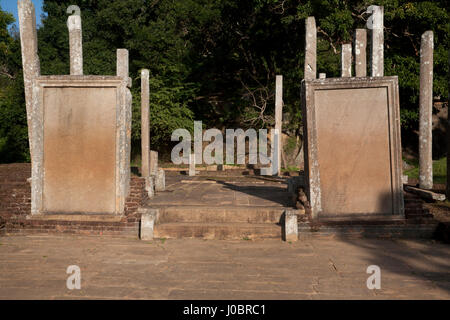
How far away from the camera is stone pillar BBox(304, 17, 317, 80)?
20.2 ft

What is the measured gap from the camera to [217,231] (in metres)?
5.80

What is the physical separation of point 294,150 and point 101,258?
1648cm

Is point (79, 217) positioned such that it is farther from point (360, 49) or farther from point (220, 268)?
point (360, 49)

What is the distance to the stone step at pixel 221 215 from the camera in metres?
6.11

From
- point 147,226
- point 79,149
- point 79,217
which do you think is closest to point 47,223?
point 79,217

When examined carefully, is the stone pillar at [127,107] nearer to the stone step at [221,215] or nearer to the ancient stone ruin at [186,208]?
the ancient stone ruin at [186,208]

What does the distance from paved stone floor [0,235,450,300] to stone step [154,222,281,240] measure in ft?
0.66

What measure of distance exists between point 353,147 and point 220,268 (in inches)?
115

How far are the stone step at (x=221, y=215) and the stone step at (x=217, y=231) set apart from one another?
0.82 ft

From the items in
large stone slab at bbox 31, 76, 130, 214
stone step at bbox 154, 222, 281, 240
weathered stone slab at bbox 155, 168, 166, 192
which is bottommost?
stone step at bbox 154, 222, 281, 240

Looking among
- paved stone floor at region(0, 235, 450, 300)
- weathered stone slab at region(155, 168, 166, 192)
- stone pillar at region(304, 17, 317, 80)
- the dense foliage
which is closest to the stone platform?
paved stone floor at region(0, 235, 450, 300)

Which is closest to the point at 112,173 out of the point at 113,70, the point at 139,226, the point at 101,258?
the point at 139,226

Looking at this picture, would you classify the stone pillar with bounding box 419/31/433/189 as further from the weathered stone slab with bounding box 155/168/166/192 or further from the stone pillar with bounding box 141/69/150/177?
the stone pillar with bounding box 141/69/150/177

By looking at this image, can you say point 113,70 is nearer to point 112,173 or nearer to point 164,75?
point 164,75
